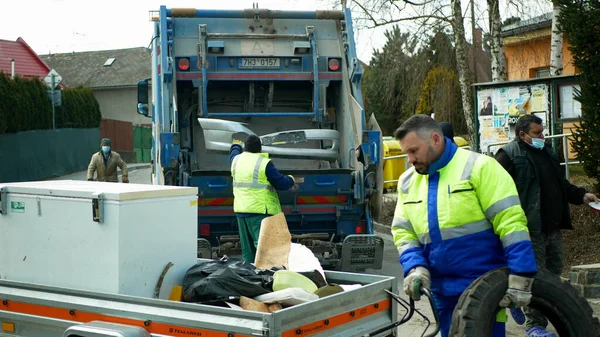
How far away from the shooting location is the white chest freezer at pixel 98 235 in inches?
190

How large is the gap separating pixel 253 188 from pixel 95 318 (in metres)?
4.09

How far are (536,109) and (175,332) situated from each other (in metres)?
9.69

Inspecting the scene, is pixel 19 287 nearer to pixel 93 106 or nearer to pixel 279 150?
pixel 279 150

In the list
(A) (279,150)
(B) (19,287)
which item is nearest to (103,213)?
(B) (19,287)

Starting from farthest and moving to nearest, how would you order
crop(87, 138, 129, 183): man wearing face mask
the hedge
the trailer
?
1. the hedge
2. crop(87, 138, 129, 183): man wearing face mask
3. the trailer

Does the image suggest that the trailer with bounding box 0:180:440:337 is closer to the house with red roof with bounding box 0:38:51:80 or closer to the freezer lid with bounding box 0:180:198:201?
the freezer lid with bounding box 0:180:198:201

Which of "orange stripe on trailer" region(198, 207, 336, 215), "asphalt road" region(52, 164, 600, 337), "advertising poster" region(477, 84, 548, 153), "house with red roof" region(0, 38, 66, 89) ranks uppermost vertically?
"house with red roof" region(0, 38, 66, 89)

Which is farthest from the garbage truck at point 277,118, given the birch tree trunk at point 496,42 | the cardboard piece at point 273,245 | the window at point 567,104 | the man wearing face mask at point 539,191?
the birch tree trunk at point 496,42

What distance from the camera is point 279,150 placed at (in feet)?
32.4

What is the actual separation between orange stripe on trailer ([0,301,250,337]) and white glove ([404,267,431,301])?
0.91 m

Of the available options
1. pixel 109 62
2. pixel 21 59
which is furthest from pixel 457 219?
pixel 109 62

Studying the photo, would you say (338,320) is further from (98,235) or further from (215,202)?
(215,202)

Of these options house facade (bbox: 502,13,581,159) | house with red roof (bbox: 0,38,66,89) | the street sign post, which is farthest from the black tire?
house with red roof (bbox: 0,38,66,89)

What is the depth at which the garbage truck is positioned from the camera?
30.9 ft
